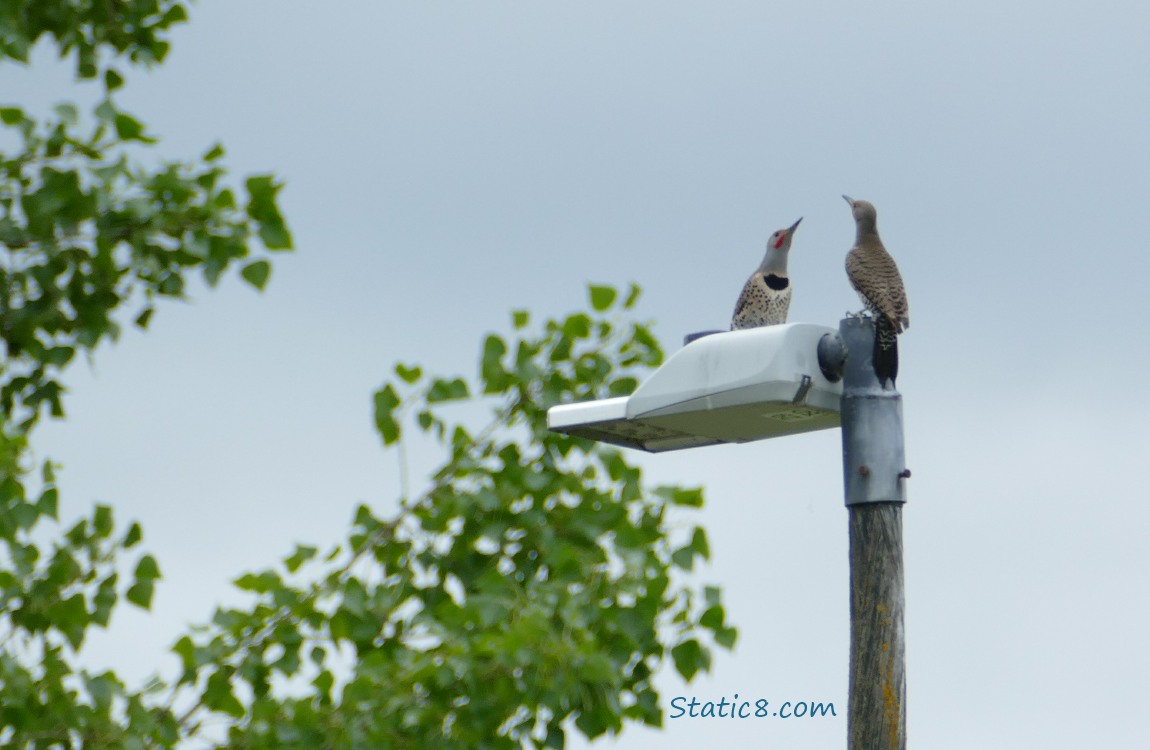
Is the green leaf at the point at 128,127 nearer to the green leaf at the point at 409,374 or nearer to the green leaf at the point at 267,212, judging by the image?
the green leaf at the point at 267,212

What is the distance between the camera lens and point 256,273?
4.34 metres

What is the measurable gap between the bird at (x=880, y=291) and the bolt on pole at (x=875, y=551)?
0.07m

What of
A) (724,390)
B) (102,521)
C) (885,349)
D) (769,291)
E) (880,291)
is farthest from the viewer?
(769,291)

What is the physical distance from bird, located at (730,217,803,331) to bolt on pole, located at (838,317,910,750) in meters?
1.82

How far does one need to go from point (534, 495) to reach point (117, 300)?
5.07ft

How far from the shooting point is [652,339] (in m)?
5.73

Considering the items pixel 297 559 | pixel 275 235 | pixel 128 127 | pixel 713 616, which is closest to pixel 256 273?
pixel 275 235

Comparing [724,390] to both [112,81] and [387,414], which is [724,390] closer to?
[387,414]

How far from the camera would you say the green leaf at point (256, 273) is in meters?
4.33

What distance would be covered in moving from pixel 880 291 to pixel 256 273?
2378 millimetres

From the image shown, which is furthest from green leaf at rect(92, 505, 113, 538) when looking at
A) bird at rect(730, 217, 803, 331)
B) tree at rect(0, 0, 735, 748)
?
bird at rect(730, 217, 803, 331)

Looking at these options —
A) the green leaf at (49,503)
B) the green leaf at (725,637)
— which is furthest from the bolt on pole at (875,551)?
the green leaf at (49,503)

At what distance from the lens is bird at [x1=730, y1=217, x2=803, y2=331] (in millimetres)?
7344

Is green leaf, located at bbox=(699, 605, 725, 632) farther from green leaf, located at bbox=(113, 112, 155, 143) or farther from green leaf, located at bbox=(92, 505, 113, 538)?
green leaf, located at bbox=(113, 112, 155, 143)
